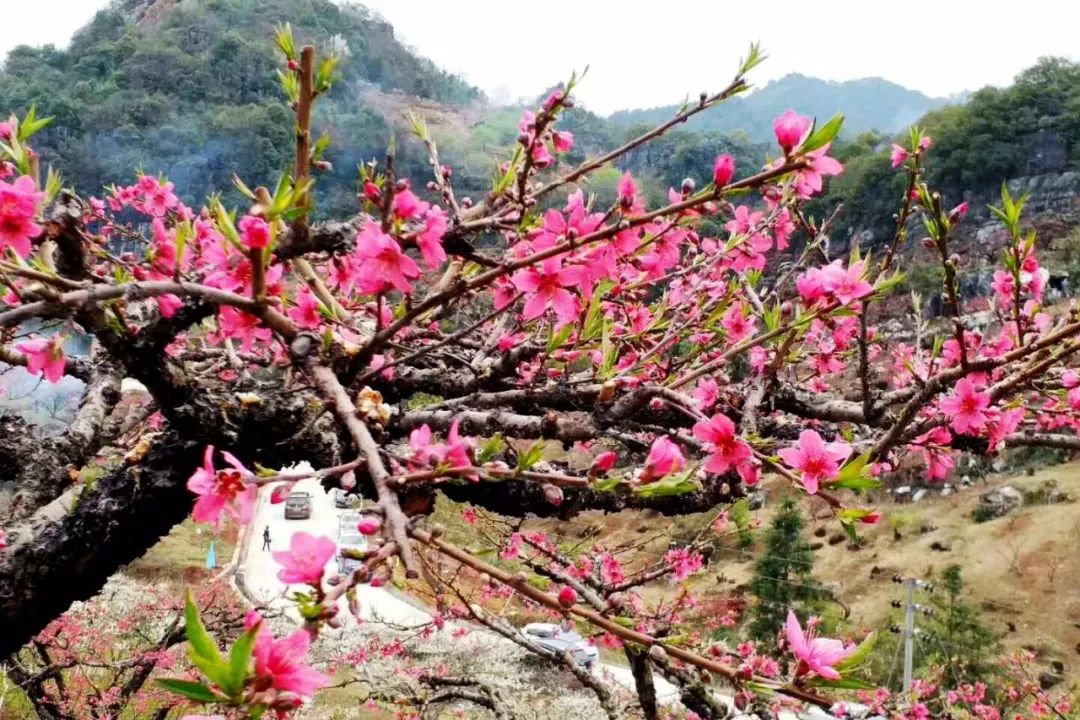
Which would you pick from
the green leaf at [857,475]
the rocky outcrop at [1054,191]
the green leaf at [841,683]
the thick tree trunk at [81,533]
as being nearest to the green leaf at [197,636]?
the green leaf at [841,683]

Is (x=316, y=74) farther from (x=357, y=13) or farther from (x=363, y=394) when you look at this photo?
(x=357, y=13)

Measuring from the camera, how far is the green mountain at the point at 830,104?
365 ft

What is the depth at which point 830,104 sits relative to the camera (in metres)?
122

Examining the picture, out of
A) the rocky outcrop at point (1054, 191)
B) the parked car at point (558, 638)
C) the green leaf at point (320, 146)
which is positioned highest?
the rocky outcrop at point (1054, 191)

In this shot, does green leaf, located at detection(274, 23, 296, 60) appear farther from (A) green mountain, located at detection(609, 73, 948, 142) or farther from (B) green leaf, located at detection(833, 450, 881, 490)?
(A) green mountain, located at detection(609, 73, 948, 142)

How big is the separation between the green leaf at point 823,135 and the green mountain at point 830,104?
11213cm

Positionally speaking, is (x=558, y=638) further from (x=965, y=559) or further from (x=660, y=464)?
(x=660, y=464)

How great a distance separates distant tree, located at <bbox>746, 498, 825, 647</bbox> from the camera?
40.8 ft

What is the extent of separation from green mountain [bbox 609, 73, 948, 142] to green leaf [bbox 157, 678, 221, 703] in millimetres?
112917

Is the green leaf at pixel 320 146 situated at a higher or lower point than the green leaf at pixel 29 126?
lower

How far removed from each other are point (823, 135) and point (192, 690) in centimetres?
109

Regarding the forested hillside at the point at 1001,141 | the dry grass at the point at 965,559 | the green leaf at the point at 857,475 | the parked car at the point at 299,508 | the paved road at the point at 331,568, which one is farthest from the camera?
the forested hillside at the point at 1001,141

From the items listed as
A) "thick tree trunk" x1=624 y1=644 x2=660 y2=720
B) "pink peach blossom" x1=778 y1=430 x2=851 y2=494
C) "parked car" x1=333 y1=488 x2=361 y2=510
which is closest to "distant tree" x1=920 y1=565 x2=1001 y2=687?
"thick tree trunk" x1=624 y1=644 x2=660 y2=720

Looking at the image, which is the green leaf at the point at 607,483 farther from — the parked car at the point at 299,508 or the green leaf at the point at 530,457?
the parked car at the point at 299,508
